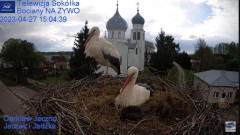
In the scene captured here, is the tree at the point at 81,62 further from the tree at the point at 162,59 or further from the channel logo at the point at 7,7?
the channel logo at the point at 7,7

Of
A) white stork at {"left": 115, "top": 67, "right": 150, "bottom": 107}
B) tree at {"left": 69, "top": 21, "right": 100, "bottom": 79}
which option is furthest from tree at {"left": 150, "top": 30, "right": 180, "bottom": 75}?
white stork at {"left": 115, "top": 67, "right": 150, "bottom": 107}

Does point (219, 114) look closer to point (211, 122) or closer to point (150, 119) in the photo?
point (211, 122)

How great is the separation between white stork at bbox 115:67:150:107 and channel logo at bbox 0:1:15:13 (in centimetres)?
73

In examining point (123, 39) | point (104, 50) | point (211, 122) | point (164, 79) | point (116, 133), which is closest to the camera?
→ point (116, 133)

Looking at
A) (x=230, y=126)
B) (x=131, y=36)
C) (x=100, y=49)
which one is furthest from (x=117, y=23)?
(x=230, y=126)

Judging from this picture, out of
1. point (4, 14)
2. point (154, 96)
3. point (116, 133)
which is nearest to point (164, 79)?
point (154, 96)

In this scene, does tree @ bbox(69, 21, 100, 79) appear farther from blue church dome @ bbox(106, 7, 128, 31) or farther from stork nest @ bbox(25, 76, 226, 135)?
blue church dome @ bbox(106, 7, 128, 31)

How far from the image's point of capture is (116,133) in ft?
4.24

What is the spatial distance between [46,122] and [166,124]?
0.62 meters

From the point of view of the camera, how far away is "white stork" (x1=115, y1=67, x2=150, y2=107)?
5.49ft

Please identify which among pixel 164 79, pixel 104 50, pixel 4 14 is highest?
pixel 4 14

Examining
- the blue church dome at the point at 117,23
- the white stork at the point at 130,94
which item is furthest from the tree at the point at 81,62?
the blue church dome at the point at 117,23

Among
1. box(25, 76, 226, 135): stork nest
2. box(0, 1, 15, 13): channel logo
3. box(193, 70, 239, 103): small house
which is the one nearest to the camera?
box(25, 76, 226, 135): stork nest

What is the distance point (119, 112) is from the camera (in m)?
1.62
